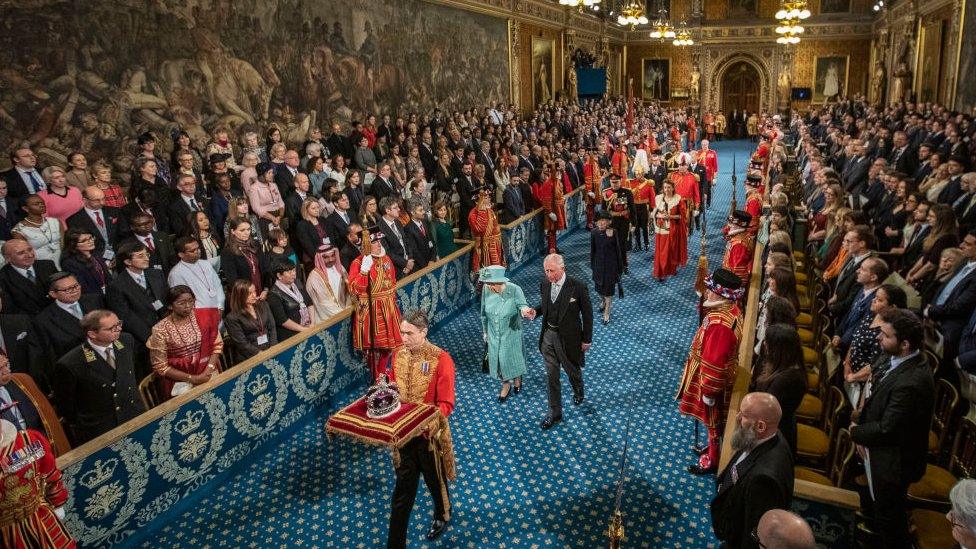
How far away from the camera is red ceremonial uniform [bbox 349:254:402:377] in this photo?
6613mm

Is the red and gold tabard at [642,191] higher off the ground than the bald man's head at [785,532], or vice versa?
the red and gold tabard at [642,191]

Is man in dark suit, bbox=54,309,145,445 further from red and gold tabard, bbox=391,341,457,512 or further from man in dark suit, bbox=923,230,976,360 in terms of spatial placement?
man in dark suit, bbox=923,230,976,360

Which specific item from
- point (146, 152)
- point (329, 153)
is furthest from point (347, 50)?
point (146, 152)

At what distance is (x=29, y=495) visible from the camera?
11.4ft

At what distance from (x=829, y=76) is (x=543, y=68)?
61.6 ft

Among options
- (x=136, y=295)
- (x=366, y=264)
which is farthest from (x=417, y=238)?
(x=136, y=295)

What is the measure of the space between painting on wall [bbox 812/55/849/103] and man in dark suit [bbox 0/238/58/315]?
36188mm

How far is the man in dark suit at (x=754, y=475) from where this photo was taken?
3.16 meters

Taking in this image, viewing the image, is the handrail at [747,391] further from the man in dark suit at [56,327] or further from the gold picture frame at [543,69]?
the gold picture frame at [543,69]

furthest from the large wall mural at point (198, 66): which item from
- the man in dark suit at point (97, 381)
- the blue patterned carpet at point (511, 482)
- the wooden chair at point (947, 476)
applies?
the wooden chair at point (947, 476)

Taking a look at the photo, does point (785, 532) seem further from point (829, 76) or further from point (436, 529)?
point (829, 76)

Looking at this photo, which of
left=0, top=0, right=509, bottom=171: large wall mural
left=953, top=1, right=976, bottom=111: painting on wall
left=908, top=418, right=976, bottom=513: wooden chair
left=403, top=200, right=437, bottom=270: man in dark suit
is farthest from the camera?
left=953, top=1, right=976, bottom=111: painting on wall

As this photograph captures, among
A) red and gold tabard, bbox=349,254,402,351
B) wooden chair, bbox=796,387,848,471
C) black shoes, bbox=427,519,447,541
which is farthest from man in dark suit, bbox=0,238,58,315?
wooden chair, bbox=796,387,848,471

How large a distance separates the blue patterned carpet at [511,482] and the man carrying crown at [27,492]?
1.34 meters
